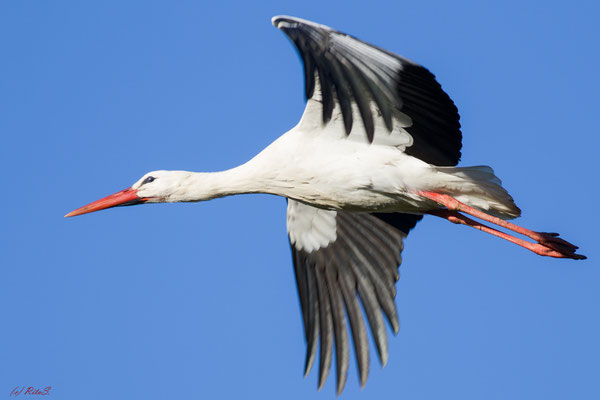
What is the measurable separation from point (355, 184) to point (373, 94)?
1.12 m

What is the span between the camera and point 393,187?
7.58 metres

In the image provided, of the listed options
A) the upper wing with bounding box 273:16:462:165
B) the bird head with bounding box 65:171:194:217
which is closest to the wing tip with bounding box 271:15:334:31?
the upper wing with bounding box 273:16:462:165

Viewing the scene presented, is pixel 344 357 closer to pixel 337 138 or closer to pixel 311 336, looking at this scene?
pixel 311 336

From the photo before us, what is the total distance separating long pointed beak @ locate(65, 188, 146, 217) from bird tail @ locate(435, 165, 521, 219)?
272 cm

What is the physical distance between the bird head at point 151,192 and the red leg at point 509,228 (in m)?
2.05

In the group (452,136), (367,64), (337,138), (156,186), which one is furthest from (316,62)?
(156,186)

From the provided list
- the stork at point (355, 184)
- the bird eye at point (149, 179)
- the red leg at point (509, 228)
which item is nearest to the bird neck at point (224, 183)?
the stork at point (355, 184)

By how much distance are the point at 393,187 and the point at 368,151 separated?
0.34 meters

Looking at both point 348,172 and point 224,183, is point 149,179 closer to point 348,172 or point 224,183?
point 224,183

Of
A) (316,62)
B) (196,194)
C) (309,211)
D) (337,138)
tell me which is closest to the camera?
(316,62)

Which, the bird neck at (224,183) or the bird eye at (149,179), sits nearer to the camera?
the bird neck at (224,183)

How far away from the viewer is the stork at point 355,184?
21.4 feet

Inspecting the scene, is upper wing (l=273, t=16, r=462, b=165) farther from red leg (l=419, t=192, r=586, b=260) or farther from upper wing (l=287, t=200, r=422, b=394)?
upper wing (l=287, t=200, r=422, b=394)

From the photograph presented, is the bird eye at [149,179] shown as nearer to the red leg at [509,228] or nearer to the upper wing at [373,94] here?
the upper wing at [373,94]
